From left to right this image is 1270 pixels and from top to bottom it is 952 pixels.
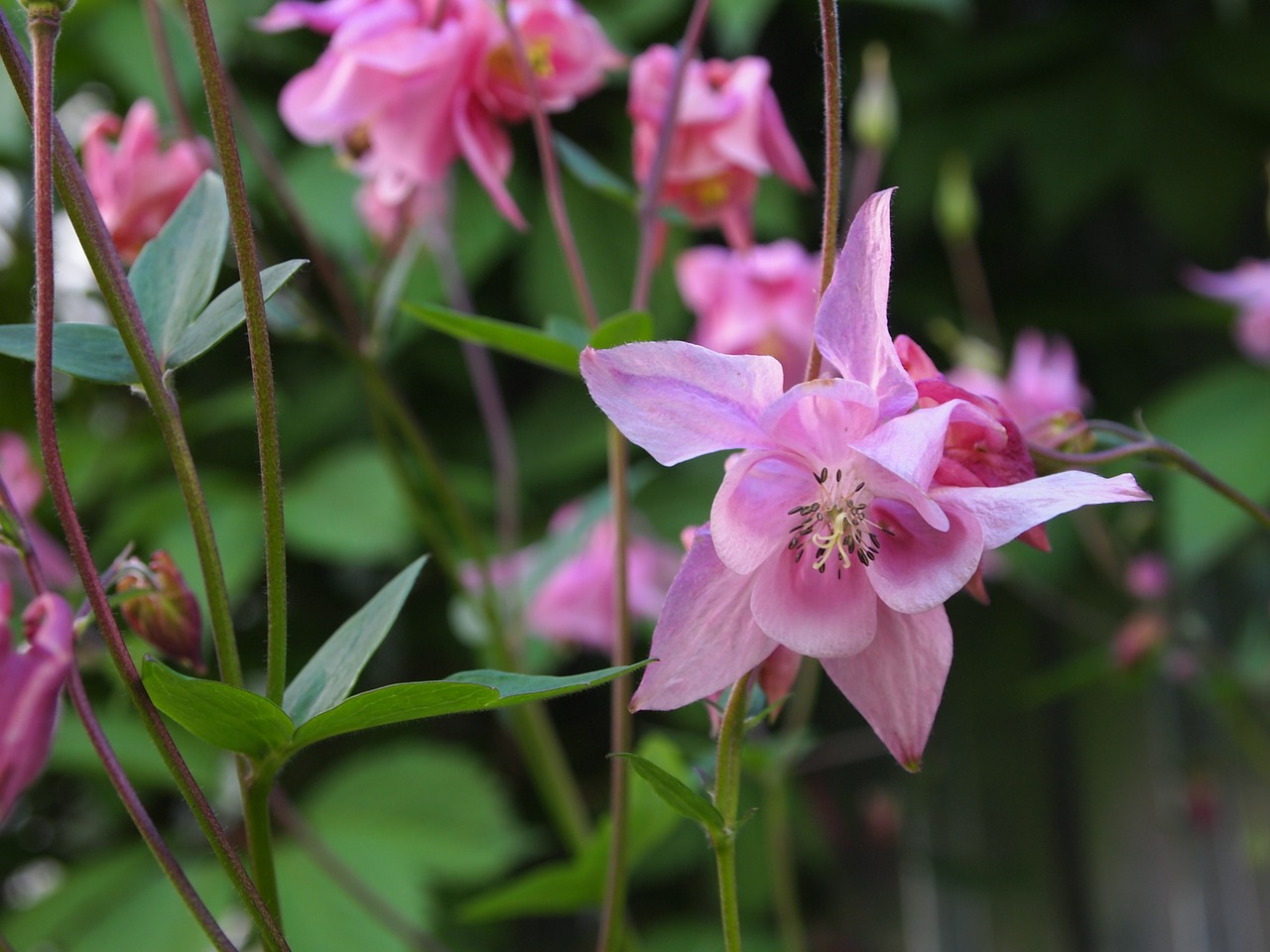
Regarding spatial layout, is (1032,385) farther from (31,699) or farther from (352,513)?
(31,699)

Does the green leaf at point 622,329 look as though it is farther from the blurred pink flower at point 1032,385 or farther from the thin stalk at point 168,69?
the blurred pink flower at point 1032,385

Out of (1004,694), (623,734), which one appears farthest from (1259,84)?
(623,734)

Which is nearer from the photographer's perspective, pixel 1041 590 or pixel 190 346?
pixel 190 346

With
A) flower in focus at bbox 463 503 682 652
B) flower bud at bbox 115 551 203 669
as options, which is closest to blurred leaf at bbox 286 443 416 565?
flower in focus at bbox 463 503 682 652

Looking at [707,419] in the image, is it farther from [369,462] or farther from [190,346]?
[369,462]

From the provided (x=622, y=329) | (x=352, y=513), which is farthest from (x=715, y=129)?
(x=352, y=513)

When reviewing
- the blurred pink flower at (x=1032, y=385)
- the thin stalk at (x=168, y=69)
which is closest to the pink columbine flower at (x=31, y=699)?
the thin stalk at (x=168, y=69)
